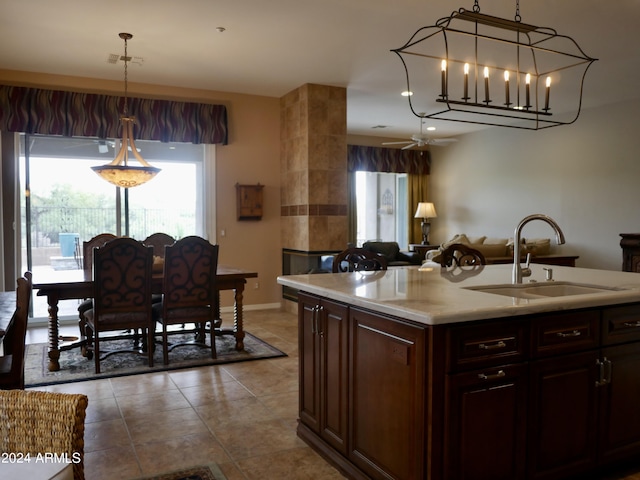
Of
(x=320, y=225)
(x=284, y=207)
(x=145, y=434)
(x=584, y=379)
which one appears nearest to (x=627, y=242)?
(x=320, y=225)

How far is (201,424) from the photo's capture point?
3.16 metres

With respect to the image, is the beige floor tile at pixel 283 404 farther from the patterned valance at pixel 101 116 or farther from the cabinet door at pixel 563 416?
the patterned valance at pixel 101 116

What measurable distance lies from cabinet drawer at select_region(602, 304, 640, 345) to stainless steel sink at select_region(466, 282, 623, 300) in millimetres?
162

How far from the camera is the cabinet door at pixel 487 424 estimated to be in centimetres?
195

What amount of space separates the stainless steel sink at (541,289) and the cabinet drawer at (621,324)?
16 centimetres

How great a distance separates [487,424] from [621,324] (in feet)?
2.86

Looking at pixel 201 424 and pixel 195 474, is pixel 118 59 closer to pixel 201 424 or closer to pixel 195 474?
pixel 201 424

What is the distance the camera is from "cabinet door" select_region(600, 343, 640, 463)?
2.35 meters

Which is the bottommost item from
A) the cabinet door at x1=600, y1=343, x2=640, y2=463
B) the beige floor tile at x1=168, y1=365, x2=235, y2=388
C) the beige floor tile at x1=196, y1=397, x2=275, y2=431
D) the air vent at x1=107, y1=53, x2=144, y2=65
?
the beige floor tile at x1=168, y1=365, x2=235, y2=388

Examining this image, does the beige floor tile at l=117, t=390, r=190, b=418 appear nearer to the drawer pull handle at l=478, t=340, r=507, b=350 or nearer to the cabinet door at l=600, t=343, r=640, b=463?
the drawer pull handle at l=478, t=340, r=507, b=350

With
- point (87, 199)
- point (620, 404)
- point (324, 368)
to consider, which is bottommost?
point (620, 404)

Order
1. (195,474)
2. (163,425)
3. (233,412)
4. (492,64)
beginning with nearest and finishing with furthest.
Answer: (195,474) → (163,425) → (233,412) → (492,64)

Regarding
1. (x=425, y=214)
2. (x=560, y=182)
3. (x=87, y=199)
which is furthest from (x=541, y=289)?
(x=425, y=214)

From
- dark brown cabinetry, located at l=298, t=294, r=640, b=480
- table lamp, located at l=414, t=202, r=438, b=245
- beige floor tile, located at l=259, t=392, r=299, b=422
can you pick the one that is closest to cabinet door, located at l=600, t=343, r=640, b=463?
dark brown cabinetry, located at l=298, t=294, r=640, b=480
